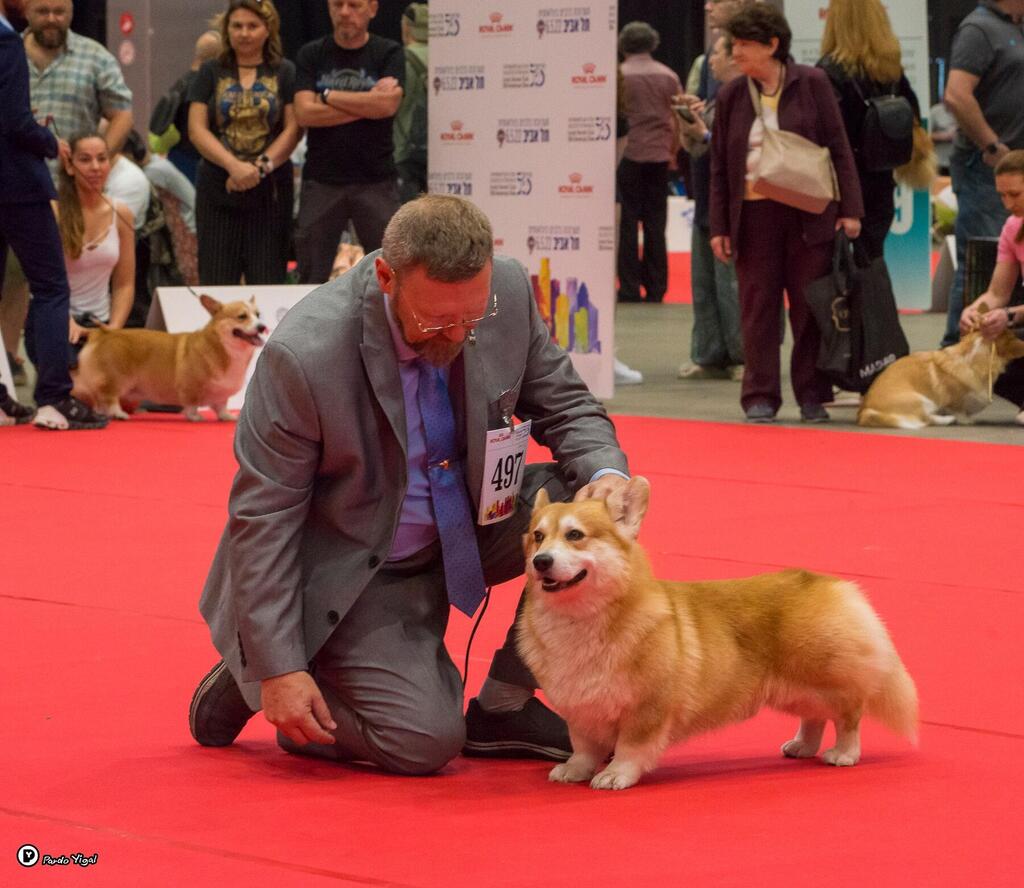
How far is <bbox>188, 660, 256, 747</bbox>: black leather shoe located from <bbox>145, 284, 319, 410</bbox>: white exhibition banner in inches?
195

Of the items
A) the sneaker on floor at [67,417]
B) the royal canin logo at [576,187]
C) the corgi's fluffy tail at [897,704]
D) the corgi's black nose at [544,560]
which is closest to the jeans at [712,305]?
the royal canin logo at [576,187]

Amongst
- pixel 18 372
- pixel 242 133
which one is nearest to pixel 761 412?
pixel 242 133

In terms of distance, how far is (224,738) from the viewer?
316cm

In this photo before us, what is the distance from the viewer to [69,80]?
316 inches

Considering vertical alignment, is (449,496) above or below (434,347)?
below

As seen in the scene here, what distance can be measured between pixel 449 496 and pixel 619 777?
0.64 meters

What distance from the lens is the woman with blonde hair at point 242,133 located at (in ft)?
25.9

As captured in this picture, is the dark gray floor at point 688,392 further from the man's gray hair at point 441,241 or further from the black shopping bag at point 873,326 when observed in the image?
the man's gray hair at point 441,241

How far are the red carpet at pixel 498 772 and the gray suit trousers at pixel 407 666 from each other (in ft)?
0.19

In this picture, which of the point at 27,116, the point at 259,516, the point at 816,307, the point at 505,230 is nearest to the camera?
the point at 259,516

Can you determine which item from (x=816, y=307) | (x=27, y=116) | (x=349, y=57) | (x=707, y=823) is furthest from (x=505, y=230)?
(x=707, y=823)

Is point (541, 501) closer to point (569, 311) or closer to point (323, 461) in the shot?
point (323, 461)

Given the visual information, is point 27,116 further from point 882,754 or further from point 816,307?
point 882,754

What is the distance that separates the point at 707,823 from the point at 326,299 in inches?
45.9
